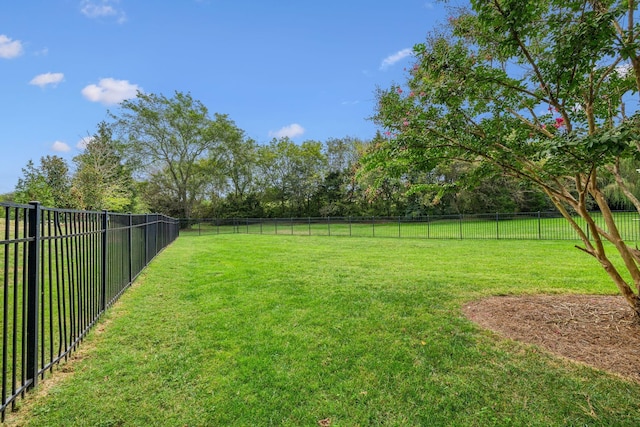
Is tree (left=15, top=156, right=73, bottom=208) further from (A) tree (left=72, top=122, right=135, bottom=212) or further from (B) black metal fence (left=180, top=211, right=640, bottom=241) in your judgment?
(B) black metal fence (left=180, top=211, right=640, bottom=241)

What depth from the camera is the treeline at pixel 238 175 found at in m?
26.1

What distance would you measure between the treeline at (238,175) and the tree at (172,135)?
0.08 meters

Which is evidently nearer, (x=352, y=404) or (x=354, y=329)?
(x=352, y=404)

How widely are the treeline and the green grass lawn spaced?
17.4m

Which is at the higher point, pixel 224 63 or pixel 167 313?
pixel 224 63

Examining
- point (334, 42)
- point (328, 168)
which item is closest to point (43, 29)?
point (334, 42)

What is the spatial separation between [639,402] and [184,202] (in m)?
31.4

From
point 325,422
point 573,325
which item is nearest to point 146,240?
point 325,422

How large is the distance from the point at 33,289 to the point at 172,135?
2890cm

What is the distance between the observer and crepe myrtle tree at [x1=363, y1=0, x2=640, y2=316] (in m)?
2.35

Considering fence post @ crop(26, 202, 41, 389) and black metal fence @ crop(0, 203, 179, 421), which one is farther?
fence post @ crop(26, 202, 41, 389)

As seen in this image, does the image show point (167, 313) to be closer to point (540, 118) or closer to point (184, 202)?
point (540, 118)

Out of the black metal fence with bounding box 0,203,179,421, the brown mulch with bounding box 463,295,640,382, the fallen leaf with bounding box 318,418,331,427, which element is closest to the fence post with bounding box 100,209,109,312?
the black metal fence with bounding box 0,203,179,421

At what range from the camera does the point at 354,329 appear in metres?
3.54
